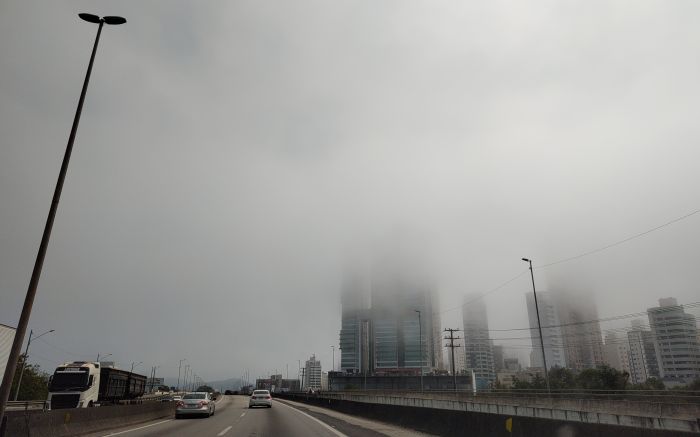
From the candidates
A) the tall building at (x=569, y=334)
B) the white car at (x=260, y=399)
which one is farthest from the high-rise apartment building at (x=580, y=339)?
the white car at (x=260, y=399)

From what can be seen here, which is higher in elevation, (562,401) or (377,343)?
(377,343)

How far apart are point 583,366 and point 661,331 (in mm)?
28990

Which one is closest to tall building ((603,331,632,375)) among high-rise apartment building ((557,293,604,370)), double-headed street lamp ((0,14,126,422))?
high-rise apartment building ((557,293,604,370))

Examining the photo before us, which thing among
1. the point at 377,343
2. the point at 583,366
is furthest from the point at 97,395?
the point at 377,343

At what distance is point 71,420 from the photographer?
14.1 metres

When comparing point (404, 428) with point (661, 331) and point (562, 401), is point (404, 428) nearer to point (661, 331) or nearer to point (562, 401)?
point (562, 401)

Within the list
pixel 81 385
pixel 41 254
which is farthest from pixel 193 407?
pixel 41 254

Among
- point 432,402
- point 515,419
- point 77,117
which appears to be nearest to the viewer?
point 515,419

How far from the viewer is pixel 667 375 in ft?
209

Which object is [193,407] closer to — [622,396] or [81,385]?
[81,385]

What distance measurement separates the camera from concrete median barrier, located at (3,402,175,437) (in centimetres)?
1141

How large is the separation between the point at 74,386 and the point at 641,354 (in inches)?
2995

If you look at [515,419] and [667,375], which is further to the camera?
[667,375]

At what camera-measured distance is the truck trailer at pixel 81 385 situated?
27.8 metres
